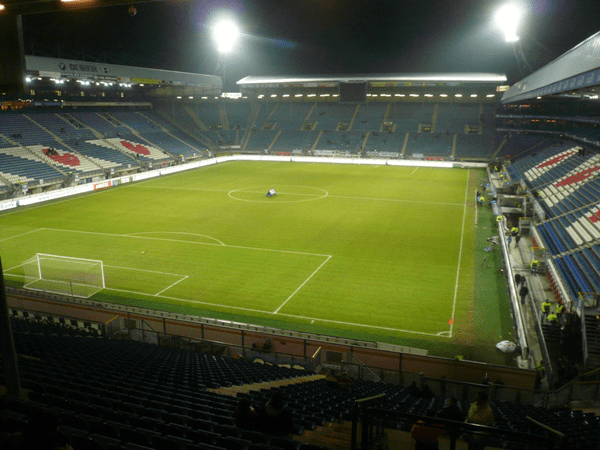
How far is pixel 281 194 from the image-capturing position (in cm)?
4125

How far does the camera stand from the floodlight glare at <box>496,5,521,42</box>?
4444cm

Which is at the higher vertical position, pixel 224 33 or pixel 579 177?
pixel 224 33

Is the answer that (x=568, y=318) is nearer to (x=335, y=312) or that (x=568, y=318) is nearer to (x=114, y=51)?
(x=335, y=312)

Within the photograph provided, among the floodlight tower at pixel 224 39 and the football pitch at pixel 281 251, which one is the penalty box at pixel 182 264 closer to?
the football pitch at pixel 281 251

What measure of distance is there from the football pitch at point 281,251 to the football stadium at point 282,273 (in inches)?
6.4

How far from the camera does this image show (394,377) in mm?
12750

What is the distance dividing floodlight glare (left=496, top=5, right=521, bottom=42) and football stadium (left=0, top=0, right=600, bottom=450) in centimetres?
44

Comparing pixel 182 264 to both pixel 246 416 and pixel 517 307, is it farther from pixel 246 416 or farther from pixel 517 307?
pixel 246 416

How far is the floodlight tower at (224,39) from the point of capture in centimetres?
5490

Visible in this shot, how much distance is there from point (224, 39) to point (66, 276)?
151 feet

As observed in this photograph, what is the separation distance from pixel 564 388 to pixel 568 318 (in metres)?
5.74

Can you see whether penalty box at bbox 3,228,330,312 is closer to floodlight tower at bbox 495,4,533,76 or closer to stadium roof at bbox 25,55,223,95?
stadium roof at bbox 25,55,223,95

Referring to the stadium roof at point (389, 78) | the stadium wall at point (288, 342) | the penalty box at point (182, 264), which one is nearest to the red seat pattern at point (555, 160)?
the stadium roof at point (389, 78)

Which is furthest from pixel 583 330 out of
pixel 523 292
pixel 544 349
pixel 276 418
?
pixel 276 418
